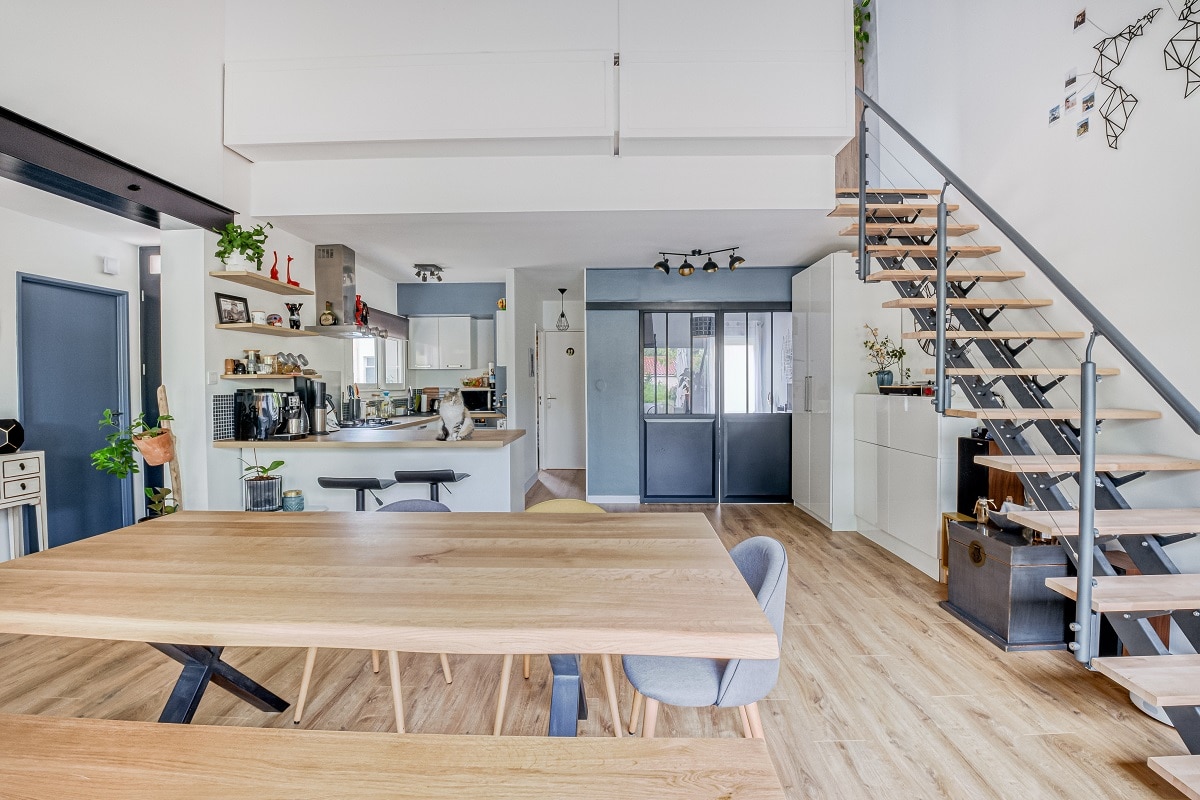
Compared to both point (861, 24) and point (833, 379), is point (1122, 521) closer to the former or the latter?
point (833, 379)

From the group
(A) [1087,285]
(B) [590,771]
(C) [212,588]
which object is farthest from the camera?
(A) [1087,285]

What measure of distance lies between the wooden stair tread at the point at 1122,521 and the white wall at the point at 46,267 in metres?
5.57

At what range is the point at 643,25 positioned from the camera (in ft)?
12.1

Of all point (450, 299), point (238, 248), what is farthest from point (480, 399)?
point (238, 248)

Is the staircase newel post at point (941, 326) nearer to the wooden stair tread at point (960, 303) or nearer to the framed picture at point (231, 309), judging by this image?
the wooden stair tread at point (960, 303)

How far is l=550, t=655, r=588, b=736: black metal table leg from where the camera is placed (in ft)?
4.76

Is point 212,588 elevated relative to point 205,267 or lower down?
lower down

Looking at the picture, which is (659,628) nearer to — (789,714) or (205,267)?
(789,714)

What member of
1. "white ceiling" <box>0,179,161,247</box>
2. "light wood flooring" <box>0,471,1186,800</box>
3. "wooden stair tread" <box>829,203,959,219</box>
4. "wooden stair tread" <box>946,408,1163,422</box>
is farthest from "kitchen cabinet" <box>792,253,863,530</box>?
"white ceiling" <box>0,179,161,247</box>

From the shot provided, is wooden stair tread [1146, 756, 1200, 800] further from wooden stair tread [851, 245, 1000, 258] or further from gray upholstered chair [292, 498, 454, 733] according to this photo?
wooden stair tread [851, 245, 1000, 258]

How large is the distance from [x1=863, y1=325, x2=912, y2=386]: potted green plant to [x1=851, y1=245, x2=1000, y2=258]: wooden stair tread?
1105 mm

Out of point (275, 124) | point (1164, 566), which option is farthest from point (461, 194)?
point (1164, 566)

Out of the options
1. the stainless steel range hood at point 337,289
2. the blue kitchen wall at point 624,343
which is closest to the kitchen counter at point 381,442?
the stainless steel range hood at point 337,289

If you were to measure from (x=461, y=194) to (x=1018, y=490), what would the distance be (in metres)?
3.89
